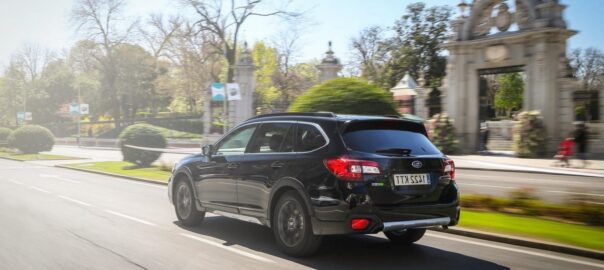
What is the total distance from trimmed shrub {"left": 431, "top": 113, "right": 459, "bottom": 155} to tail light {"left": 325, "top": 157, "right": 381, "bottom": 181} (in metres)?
24.6

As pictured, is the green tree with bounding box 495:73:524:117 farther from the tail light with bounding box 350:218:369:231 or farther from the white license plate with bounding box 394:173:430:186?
the tail light with bounding box 350:218:369:231

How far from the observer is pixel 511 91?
74000 millimetres

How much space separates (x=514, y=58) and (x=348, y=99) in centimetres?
1868

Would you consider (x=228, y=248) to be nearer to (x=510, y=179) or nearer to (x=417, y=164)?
(x=417, y=164)

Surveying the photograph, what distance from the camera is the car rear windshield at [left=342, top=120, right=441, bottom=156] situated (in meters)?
6.04

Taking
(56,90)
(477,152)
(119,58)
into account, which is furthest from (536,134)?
(56,90)

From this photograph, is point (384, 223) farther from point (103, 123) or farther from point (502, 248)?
point (103, 123)

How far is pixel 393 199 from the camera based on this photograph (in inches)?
231

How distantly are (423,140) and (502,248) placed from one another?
5.90 ft

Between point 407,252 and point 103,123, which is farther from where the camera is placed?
point 103,123

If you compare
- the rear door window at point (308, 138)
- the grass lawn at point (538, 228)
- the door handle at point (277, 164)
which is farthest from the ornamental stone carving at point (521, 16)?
the door handle at point (277, 164)

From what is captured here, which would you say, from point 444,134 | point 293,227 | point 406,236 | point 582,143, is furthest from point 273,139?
point 444,134

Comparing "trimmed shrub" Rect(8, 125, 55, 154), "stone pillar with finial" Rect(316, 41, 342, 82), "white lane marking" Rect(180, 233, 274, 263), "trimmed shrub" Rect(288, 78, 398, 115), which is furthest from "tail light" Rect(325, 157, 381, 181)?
"trimmed shrub" Rect(8, 125, 55, 154)

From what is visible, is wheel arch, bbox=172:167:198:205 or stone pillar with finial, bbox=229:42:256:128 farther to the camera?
stone pillar with finial, bbox=229:42:256:128
